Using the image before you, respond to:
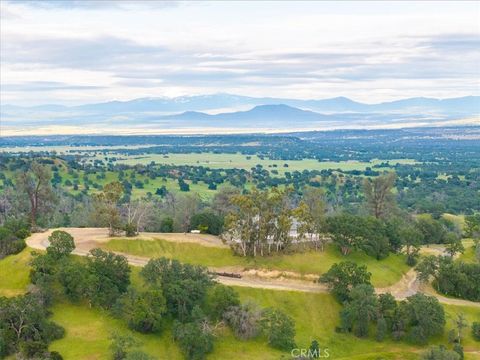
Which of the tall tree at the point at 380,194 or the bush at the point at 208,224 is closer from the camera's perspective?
the bush at the point at 208,224

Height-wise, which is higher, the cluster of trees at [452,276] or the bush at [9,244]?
the bush at [9,244]

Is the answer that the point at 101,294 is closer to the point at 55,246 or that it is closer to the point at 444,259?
the point at 55,246

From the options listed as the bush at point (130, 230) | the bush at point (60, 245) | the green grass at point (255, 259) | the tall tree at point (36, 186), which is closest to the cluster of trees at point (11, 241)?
the tall tree at point (36, 186)

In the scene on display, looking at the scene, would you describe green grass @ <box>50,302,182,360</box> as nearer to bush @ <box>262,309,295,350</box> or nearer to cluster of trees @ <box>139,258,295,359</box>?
cluster of trees @ <box>139,258,295,359</box>

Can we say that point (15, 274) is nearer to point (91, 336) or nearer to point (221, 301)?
point (91, 336)

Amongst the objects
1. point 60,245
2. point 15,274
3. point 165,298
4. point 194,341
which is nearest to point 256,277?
point 165,298

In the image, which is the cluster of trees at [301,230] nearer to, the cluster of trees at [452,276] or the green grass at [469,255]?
the green grass at [469,255]

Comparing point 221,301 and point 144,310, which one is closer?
point 144,310
